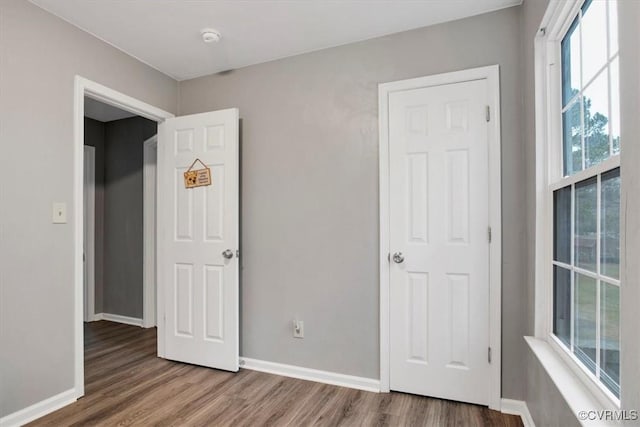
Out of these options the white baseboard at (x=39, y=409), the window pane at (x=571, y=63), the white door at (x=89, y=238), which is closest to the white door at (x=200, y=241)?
the white baseboard at (x=39, y=409)

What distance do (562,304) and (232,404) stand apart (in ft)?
6.42

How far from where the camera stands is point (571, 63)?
61.9 inches

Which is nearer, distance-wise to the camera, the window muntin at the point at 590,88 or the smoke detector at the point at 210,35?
the window muntin at the point at 590,88

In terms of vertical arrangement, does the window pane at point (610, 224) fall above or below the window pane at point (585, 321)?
above

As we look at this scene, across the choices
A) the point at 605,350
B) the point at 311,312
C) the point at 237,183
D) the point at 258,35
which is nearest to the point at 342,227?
the point at 311,312

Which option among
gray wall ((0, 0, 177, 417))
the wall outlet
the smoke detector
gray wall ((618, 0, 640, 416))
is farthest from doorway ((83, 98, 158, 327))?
gray wall ((618, 0, 640, 416))

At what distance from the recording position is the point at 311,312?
264 centimetres

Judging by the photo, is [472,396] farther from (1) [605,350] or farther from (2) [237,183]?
(2) [237,183]

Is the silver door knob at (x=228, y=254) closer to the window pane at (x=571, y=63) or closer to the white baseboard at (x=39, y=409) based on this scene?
the white baseboard at (x=39, y=409)

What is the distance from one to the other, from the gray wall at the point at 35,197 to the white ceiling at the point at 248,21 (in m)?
0.23

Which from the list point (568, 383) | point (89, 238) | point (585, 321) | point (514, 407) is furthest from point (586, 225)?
point (89, 238)

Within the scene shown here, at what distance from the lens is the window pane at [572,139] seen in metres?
1.48

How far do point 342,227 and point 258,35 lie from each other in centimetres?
146

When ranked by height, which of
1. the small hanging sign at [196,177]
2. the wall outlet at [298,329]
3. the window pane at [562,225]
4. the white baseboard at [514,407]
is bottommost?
the white baseboard at [514,407]
